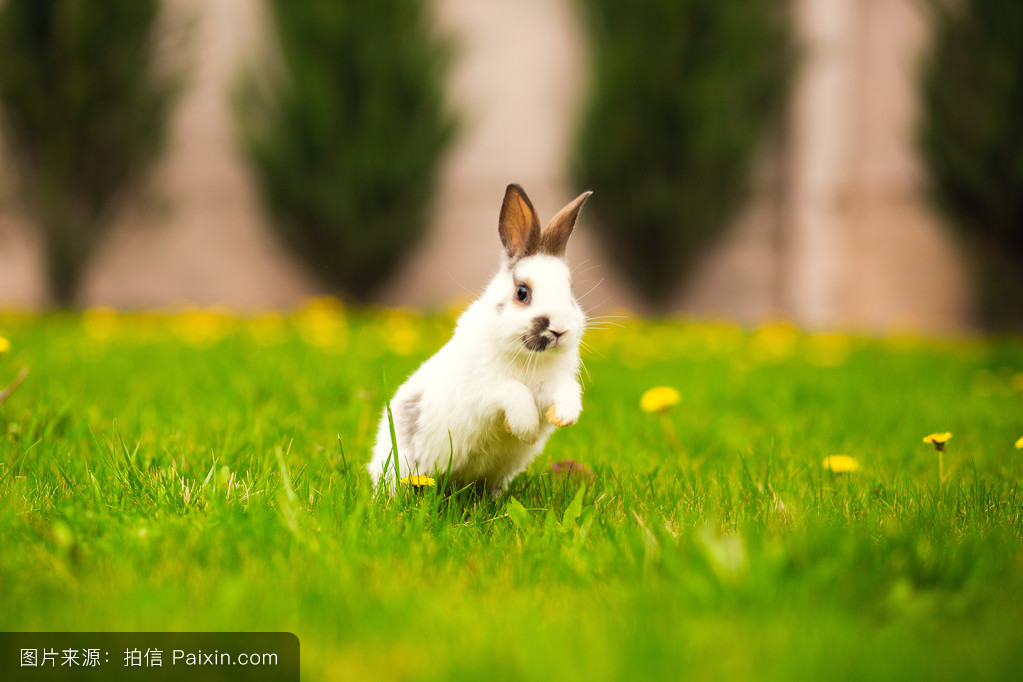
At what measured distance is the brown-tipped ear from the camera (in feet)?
5.96

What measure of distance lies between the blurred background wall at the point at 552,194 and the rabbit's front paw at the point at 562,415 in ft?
23.0

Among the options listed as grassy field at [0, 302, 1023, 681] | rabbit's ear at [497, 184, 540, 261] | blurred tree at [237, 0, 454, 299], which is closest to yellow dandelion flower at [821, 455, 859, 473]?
grassy field at [0, 302, 1023, 681]

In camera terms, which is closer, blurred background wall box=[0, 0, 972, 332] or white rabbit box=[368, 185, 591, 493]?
white rabbit box=[368, 185, 591, 493]

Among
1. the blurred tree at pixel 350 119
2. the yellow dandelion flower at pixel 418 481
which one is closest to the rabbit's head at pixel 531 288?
the yellow dandelion flower at pixel 418 481

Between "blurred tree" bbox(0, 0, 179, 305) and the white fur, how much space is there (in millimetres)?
7647

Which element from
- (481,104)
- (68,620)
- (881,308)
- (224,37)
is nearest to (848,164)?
(881,308)

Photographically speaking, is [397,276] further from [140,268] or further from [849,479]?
[849,479]

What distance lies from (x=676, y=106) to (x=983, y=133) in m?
3.70

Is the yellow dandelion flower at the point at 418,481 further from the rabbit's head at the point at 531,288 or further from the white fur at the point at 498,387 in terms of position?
the rabbit's head at the point at 531,288

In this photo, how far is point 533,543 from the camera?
1.50 m

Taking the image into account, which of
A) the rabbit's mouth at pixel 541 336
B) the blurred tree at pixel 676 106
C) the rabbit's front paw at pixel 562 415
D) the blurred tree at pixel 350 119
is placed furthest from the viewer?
the blurred tree at pixel 676 106

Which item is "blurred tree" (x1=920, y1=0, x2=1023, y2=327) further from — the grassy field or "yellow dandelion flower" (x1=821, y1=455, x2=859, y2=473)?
"yellow dandelion flower" (x1=821, y1=455, x2=859, y2=473)

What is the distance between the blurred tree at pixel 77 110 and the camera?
7.39 meters

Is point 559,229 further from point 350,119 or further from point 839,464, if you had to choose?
point 350,119
